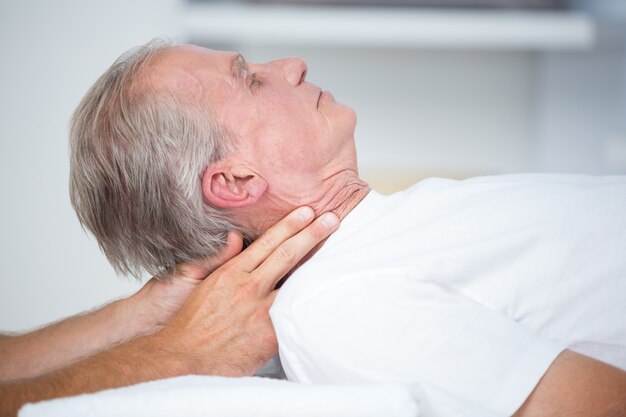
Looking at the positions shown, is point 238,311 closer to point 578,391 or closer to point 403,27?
point 578,391

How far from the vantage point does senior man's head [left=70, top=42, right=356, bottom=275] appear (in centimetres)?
126

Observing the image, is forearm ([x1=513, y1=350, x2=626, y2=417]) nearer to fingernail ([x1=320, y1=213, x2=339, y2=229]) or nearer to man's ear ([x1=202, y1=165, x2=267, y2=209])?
fingernail ([x1=320, y1=213, x2=339, y2=229])

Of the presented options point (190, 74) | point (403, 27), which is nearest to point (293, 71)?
point (190, 74)

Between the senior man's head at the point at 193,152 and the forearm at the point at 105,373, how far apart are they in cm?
20

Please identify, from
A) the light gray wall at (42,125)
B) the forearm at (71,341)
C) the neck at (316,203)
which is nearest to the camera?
the neck at (316,203)

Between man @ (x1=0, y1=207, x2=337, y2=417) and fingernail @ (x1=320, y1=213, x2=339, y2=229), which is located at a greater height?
fingernail @ (x1=320, y1=213, x2=339, y2=229)

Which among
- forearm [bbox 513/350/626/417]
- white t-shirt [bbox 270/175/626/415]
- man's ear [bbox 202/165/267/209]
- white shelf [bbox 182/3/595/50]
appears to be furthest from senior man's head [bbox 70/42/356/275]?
white shelf [bbox 182/3/595/50]

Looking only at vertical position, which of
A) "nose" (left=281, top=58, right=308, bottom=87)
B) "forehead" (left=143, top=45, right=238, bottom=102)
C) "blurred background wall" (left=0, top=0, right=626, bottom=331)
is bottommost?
"blurred background wall" (left=0, top=0, right=626, bottom=331)

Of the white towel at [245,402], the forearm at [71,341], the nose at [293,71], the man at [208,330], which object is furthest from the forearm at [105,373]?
the nose at [293,71]

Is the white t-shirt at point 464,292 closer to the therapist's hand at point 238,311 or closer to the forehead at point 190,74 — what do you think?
the therapist's hand at point 238,311

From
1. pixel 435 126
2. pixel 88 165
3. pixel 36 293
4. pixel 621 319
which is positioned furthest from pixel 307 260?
pixel 435 126

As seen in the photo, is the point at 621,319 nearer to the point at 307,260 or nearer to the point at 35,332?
the point at 307,260

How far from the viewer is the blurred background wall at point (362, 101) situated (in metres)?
2.36

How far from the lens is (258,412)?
99 cm
